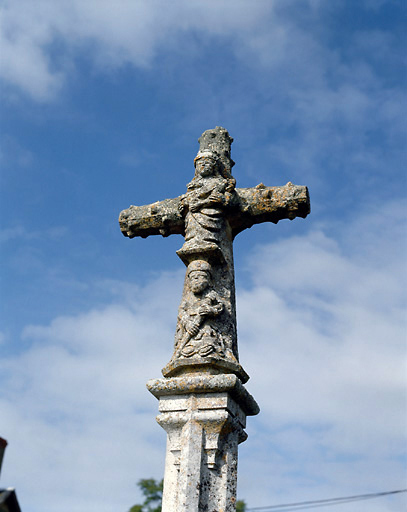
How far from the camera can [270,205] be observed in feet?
22.8

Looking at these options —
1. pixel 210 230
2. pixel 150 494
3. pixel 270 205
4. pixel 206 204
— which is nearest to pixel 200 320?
pixel 210 230

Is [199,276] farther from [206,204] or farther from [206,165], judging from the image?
[206,165]

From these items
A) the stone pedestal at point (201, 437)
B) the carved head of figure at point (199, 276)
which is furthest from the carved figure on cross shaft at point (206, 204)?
the stone pedestal at point (201, 437)

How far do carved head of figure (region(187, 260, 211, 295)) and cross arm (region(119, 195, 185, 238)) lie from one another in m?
0.85

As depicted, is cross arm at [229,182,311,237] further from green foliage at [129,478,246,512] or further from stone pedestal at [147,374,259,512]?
green foliage at [129,478,246,512]

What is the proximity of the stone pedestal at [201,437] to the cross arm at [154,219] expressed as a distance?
197 centimetres

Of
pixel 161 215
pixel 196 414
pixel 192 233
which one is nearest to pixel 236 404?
pixel 196 414

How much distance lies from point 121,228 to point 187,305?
1.67 metres

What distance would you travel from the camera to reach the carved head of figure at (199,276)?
637cm

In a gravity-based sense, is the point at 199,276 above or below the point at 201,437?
above

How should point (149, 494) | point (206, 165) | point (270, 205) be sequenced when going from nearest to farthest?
point (270, 205) < point (206, 165) < point (149, 494)

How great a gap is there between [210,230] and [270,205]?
2.32 feet

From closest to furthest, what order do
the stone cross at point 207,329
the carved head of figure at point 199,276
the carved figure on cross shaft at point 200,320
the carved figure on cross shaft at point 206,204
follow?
the stone cross at point 207,329, the carved figure on cross shaft at point 200,320, the carved head of figure at point 199,276, the carved figure on cross shaft at point 206,204

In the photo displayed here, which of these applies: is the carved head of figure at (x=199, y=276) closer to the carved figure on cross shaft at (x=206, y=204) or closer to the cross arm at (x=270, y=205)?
the carved figure on cross shaft at (x=206, y=204)
